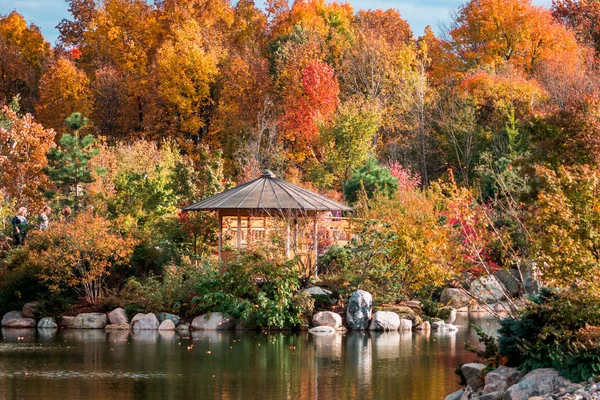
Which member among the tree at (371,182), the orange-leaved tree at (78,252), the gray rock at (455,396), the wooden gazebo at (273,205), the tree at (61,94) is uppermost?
the tree at (61,94)

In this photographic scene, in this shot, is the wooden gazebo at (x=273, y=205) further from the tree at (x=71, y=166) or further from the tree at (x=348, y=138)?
the tree at (x=348, y=138)

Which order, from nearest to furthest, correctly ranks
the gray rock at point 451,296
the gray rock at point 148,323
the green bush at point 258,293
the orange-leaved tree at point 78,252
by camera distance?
the green bush at point 258,293
the gray rock at point 148,323
the orange-leaved tree at point 78,252
the gray rock at point 451,296

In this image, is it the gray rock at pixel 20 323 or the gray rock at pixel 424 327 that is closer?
the gray rock at pixel 424 327

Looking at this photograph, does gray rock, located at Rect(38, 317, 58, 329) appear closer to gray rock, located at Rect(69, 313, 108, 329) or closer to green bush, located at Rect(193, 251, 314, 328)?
gray rock, located at Rect(69, 313, 108, 329)

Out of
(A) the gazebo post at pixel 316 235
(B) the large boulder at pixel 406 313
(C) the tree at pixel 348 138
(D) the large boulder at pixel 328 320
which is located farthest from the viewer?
(C) the tree at pixel 348 138

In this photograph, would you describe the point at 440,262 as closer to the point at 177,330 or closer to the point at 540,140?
the point at 540,140

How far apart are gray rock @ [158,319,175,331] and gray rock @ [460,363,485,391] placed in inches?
422

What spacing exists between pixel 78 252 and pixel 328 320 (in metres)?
6.52

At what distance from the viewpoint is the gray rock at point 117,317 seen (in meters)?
22.6

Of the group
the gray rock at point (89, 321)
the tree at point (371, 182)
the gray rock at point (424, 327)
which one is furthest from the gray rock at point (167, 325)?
the tree at point (371, 182)

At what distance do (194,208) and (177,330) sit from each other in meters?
4.20

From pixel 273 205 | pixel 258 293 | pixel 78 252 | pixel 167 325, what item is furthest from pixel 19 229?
pixel 258 293

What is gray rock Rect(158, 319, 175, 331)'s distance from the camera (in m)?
→ 22.1

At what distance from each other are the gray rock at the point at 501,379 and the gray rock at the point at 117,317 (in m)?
12.8
